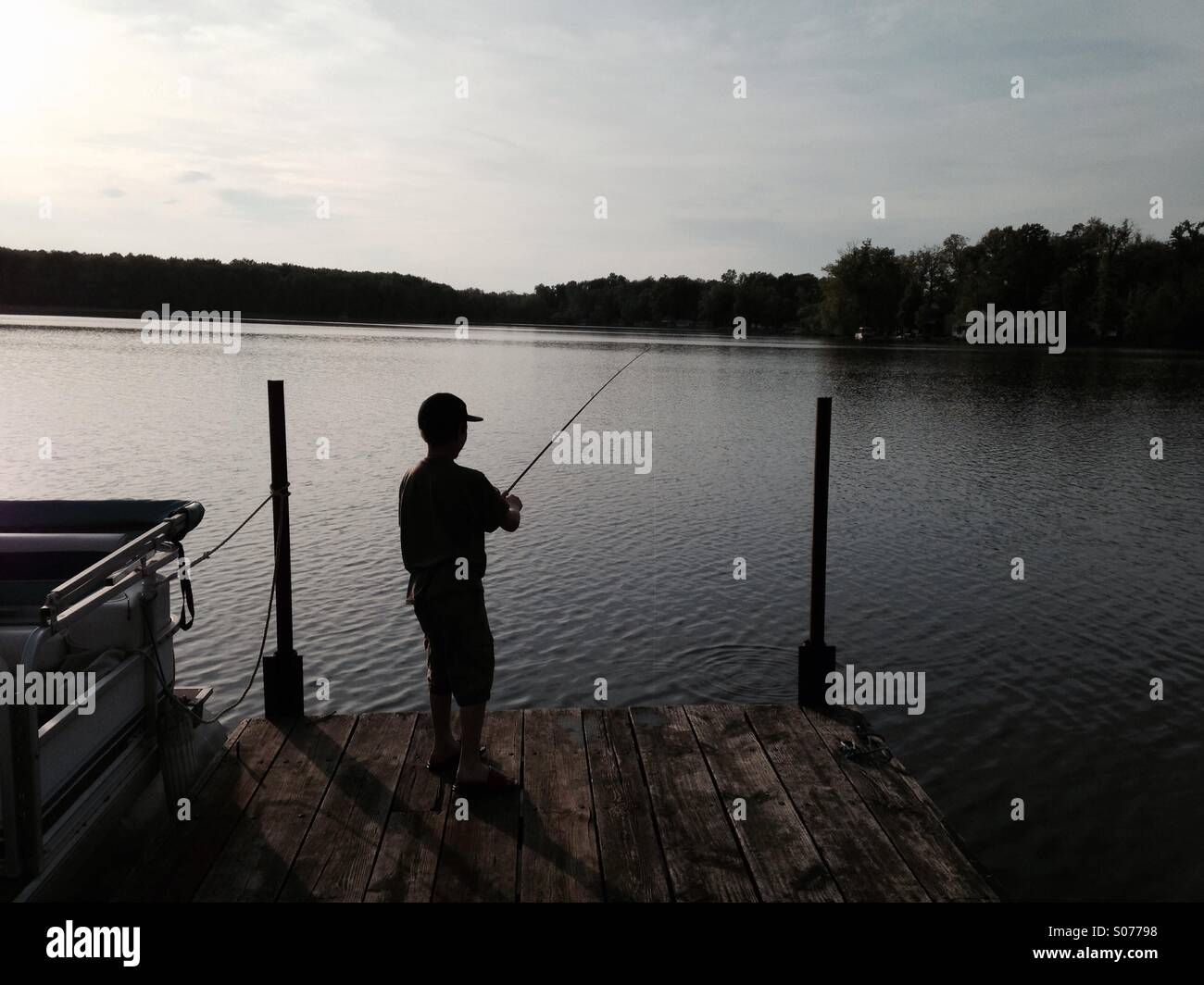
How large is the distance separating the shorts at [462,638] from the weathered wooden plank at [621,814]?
90cm

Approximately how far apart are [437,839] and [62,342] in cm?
7124

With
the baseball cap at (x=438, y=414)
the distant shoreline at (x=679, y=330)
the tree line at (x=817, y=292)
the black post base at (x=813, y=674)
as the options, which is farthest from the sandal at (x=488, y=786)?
the tree line at (x=817, y=292)

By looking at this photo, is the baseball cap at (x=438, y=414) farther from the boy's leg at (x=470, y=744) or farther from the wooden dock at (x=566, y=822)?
the wooden dock at (x=566, y=822)

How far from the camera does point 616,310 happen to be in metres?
178

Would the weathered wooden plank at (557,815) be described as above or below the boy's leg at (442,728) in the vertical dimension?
below

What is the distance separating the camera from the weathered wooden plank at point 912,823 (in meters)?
4.41

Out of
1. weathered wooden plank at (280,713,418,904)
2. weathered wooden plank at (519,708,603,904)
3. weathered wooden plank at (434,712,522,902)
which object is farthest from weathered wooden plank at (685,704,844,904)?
weathered wooden plank at (280,713,418,904)

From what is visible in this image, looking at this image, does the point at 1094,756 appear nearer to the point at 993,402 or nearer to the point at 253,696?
the point at 253,696

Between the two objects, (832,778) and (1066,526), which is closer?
(832,778)

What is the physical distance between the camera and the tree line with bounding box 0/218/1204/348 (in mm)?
106500

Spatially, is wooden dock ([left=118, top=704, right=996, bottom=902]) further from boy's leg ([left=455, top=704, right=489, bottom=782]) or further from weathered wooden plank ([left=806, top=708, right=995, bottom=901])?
boy's leg ([left=455, top=704, right=489, bottom=782])

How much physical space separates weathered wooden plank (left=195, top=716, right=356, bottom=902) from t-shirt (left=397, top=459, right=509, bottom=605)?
1.25m
